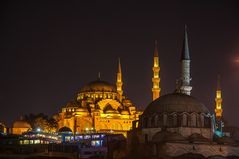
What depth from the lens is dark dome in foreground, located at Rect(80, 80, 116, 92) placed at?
4011 inches

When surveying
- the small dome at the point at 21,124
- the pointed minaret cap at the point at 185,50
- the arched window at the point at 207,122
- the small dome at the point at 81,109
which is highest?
the pointed minaret cap at the point at 185,50

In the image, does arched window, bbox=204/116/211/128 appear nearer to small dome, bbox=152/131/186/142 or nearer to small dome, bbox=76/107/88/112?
small dome, bbox=152/131/186/142

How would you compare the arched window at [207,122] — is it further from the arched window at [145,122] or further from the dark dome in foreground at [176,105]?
the arched window at [145,122]

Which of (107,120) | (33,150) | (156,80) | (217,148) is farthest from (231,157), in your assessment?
(107,120)

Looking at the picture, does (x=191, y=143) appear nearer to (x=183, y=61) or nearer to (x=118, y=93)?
(x=183, y=61)

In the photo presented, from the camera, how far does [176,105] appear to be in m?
62.5

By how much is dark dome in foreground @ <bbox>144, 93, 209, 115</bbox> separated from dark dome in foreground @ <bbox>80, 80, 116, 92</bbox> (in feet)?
124

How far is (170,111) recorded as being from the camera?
62062mm

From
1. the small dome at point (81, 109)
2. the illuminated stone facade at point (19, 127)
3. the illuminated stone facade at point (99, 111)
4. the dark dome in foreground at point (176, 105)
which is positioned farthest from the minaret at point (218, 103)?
the dark dome in foreground at point (176, 105)

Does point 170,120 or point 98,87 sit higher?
point 98,87

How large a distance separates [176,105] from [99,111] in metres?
34.9

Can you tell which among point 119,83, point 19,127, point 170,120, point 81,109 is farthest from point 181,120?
point 119,83

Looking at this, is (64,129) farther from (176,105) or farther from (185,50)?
(176,105)

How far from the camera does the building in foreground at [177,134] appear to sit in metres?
56.2
